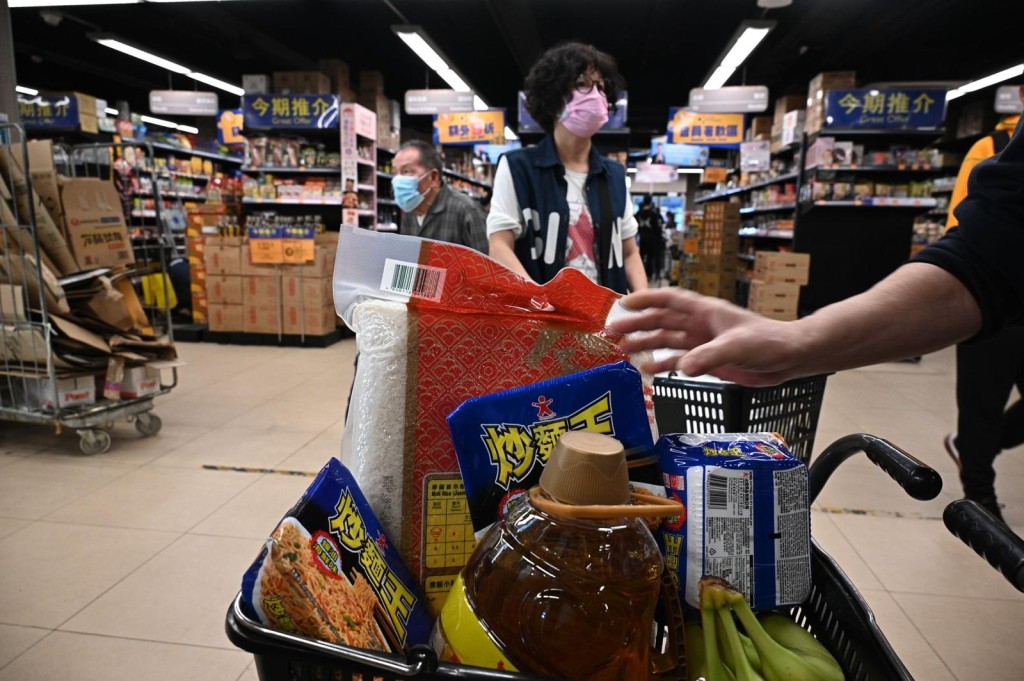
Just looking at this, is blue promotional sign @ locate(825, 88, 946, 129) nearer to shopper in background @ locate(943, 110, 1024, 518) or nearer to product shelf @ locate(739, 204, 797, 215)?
product shelf @ locate(739, 204, 797, 215)

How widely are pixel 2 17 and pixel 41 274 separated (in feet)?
8.36

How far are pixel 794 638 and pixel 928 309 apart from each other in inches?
14.3

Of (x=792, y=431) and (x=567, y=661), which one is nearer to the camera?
(x=567, y=661)

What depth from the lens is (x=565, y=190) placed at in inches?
78.2

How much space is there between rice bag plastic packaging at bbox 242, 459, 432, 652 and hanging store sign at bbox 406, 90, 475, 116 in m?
9.33

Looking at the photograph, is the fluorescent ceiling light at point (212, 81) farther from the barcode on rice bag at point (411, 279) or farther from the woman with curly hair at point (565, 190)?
the barcode on rice bag at point (411, 279)

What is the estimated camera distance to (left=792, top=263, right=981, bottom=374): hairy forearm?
571mm

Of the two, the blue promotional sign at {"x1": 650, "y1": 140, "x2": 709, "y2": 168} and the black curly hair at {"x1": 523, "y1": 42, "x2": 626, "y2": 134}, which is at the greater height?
the blue promotional sign at {"x1": 650, "y1": 140, "x2": 709, "y2": 168}

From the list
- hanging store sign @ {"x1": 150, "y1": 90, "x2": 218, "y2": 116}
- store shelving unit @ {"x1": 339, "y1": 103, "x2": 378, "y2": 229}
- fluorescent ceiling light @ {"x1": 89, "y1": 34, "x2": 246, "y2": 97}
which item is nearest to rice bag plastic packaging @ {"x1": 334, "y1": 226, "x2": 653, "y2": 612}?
store shelving unit @ {"x1": 339, "y1": 103, "x2": 378, "y2": 229}

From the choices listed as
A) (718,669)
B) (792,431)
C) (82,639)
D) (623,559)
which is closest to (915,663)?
(792,431)

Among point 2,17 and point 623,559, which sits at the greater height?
point 2,17

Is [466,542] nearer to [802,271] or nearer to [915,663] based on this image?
[915,663]

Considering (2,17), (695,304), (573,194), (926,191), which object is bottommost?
(695,304)

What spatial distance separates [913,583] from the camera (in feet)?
6.97
